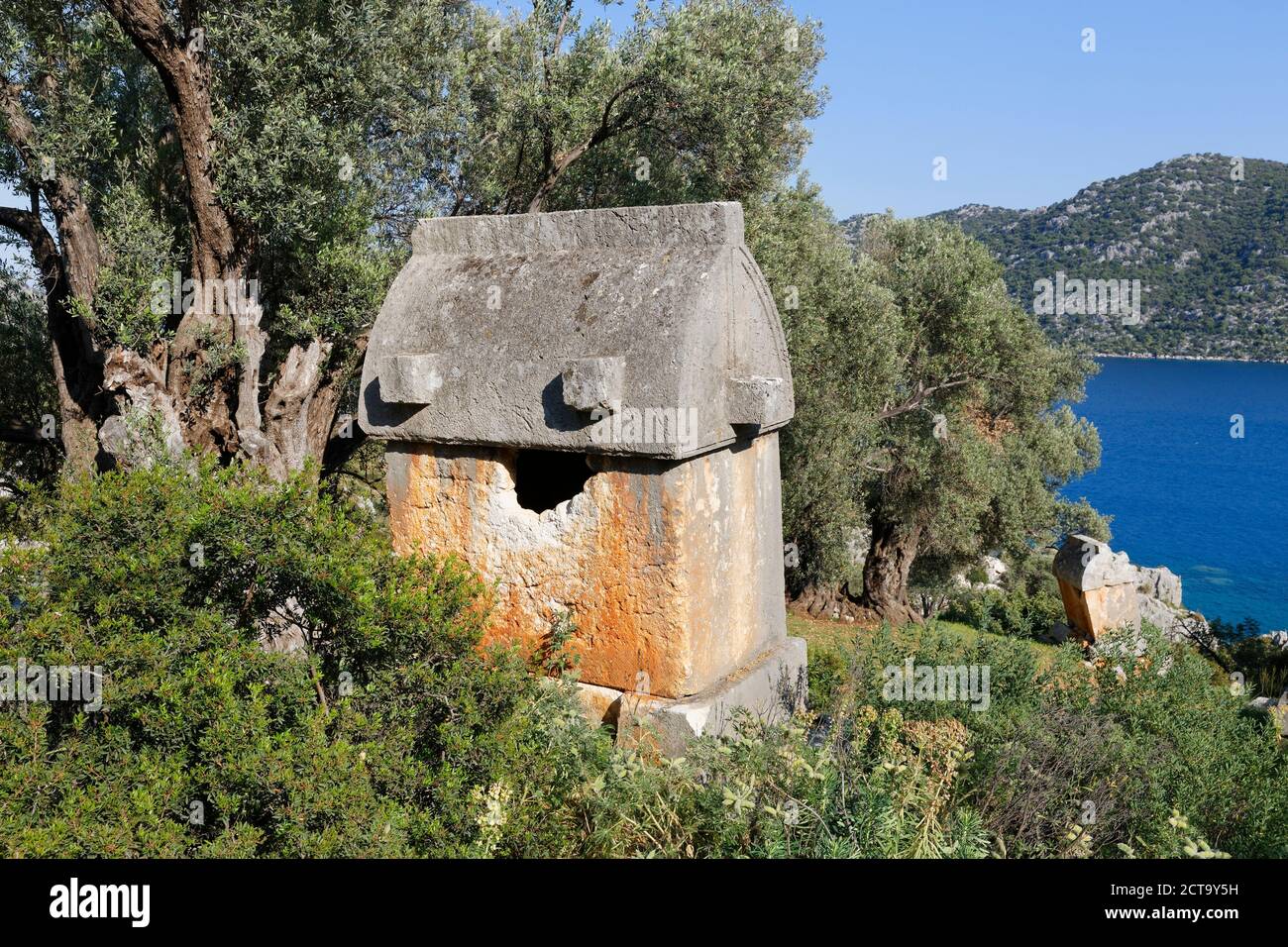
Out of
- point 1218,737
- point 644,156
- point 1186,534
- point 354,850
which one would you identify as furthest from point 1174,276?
point 354,850

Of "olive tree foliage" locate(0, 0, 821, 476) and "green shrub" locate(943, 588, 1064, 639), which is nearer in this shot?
"olive tree foliage" locate(0, 0, 821, 476)

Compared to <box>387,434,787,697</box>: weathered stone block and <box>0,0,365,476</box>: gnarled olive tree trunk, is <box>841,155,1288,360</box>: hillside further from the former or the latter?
<box>387,434,787,697</box>: weathered stone block

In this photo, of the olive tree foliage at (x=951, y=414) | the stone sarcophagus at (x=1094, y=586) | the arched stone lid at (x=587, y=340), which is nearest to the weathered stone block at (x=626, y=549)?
the arched stone lid at (x=587, y=340)

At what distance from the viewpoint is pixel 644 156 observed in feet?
36.6

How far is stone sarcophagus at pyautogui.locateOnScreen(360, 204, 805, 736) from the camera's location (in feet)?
16.6

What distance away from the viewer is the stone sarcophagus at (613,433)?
5.06 m

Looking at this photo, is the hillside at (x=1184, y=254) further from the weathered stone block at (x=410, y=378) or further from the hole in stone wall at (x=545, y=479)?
the weathered stone block at (x=410, y=378)

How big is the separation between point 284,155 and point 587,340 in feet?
13.7

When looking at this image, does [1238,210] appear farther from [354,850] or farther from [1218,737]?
[354,850]

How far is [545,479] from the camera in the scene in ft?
23.0

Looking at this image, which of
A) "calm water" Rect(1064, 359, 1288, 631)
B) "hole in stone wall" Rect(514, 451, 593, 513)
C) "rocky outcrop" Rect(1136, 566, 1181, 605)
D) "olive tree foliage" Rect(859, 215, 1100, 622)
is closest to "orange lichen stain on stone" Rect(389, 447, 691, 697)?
"hole in stone wall" Rect(514, 451, 593, 513)

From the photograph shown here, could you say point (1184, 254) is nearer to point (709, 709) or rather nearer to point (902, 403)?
point (902, 403)

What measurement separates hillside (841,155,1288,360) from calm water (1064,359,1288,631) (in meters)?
6.64

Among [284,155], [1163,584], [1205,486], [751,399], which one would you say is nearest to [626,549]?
[751,399]
